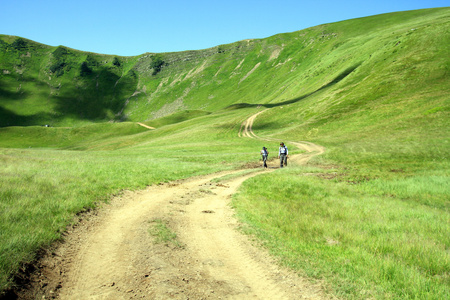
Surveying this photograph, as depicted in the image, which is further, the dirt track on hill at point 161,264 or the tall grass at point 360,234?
the tall grass at point 360,234

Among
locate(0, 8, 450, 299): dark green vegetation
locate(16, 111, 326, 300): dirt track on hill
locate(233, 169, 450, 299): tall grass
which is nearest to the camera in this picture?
locate(16, 111, 326, 300): dirt track on hill

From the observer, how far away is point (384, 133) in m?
51.2

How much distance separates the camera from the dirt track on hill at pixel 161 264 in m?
6.05

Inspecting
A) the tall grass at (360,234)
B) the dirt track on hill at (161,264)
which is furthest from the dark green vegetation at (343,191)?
the dirt track on hill at (161,264)

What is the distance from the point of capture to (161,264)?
7195mm

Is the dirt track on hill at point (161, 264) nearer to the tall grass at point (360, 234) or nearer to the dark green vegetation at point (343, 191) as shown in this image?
the dark green vegetation at point (343, 191)

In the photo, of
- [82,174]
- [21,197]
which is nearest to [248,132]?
[82,174]

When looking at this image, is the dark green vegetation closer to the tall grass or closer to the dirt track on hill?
the tall grass

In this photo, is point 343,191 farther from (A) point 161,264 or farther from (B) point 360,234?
(A) point 161,264

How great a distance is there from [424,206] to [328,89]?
3235 inches

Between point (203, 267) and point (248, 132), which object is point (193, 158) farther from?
point (248, 132)

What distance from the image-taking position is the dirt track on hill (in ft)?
19.9

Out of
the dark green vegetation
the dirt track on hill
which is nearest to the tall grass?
the dark green vegetation

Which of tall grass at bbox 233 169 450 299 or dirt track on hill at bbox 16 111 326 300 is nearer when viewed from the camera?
dirt track on hill at bbox 16 111 326 300
